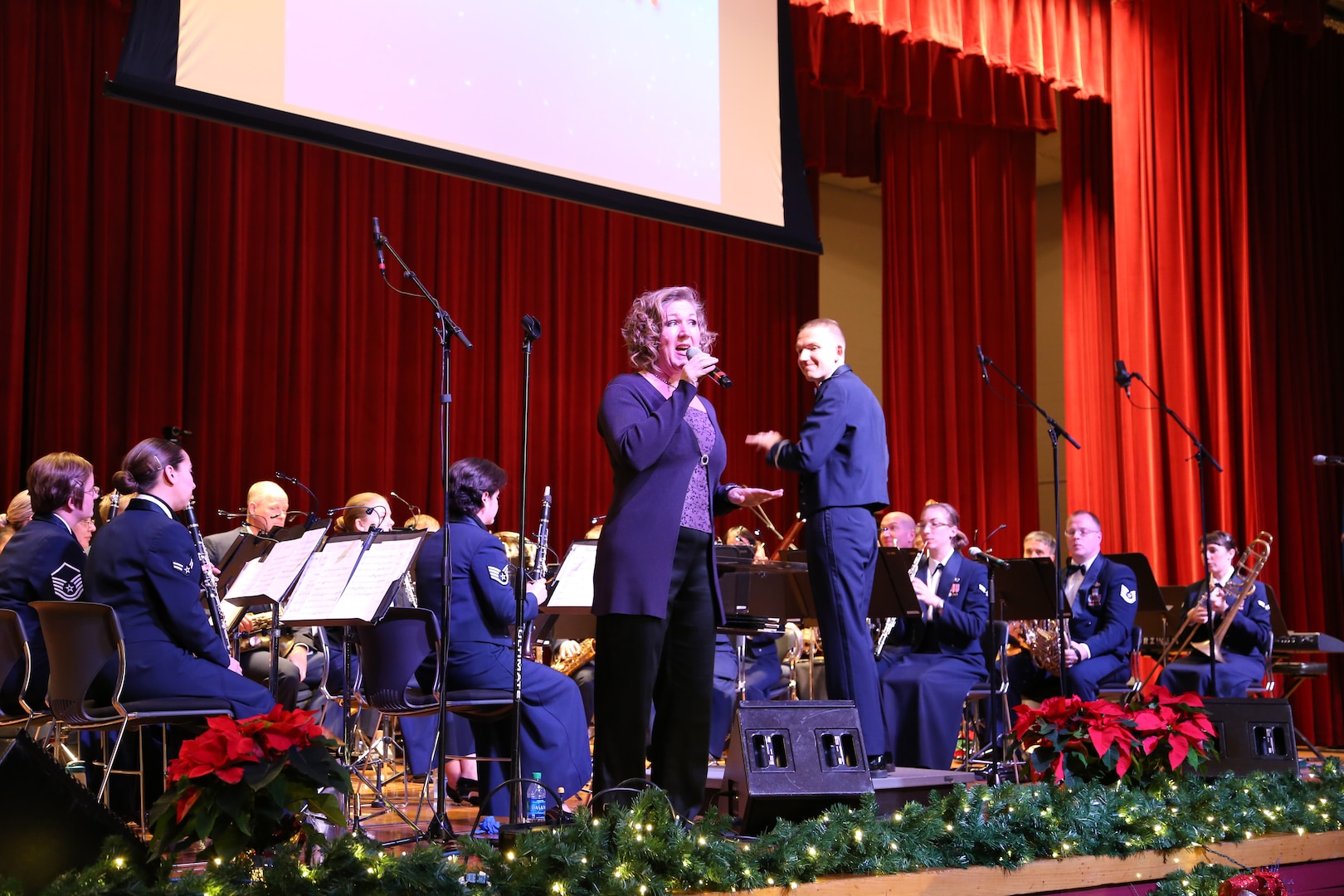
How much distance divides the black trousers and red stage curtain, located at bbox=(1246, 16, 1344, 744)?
21.3 ft

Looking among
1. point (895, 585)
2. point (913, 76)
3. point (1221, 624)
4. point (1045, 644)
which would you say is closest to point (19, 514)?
point (895, 585)

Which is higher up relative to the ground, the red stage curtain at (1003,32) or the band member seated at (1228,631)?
the red stage curtain at (1003,32)

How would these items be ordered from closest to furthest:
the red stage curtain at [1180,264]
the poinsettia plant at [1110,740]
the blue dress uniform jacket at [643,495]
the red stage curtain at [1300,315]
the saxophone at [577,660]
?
the blue dress uniform jacket at [643,495] → the poinsettia plant at [1110,740] → the saxophone at [577,660] → the red stage curtain at [1180,264] → the red stage curtain at [1300,315]

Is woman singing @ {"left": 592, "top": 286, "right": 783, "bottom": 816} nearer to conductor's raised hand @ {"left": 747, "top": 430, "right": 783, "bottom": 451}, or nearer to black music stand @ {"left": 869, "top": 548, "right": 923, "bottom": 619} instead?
conductor's raised hand @ {"left": 747, "top": 430, "right": 783, "bottom": 451}

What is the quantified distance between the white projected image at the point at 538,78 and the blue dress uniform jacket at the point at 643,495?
2706 mm

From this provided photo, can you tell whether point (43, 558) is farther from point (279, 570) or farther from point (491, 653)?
point (491, 653)

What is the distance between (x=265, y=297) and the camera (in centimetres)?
812

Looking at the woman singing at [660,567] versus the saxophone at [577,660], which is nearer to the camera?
the woman singing at [660,567]

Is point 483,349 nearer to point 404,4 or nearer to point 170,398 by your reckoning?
A: point 170,398

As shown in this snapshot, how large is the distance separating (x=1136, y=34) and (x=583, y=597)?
6.07 metres

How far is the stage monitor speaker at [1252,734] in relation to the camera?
14.3ft

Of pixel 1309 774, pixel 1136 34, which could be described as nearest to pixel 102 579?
pixel 1309 774

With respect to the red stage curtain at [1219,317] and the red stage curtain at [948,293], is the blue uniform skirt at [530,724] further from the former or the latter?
the red stage curtain at [948,293]

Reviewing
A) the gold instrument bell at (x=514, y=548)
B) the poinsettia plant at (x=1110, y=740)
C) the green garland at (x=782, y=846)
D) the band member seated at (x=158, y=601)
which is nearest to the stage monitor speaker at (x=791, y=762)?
the green garland at (x=782, y=846)
